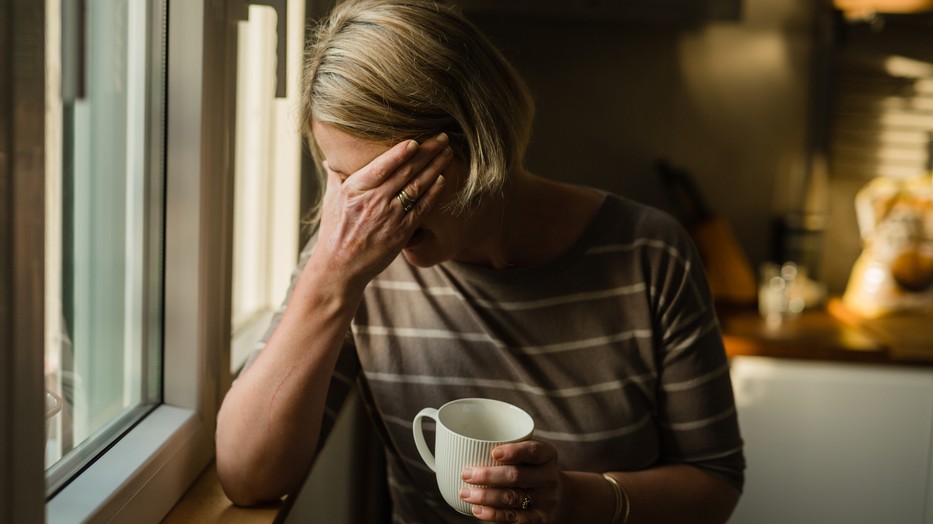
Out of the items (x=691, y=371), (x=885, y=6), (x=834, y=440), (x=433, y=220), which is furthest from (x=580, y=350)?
(x=885, y=6)

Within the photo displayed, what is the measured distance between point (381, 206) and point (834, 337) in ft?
4.38

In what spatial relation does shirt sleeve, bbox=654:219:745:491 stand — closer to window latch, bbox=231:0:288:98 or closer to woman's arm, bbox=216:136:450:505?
woman's arm, bbox=216:136:450:505

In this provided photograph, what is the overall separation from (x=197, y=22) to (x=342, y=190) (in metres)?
0.24

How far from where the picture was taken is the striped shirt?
1.01m

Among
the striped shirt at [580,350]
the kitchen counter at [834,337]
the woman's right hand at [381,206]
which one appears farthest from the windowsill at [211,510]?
the kitchen counter at [834,337]

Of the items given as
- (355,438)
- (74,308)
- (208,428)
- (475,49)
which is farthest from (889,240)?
(74,308)

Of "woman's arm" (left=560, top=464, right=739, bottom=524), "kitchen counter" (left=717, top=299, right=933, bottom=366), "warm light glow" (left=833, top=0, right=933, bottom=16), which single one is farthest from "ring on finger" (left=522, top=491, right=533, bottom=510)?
"warm light glow" (left=833, top=0, right=933, bottom=16)

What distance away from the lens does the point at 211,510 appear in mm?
877

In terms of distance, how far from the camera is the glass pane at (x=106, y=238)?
784 mm

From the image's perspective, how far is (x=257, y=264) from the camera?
1519mm

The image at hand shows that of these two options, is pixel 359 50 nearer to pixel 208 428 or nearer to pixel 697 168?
pixel 208 428

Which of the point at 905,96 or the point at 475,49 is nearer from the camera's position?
the point at 475,49

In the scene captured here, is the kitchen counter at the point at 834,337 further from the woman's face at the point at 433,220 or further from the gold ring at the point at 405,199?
the gold ring at the point at 405,199

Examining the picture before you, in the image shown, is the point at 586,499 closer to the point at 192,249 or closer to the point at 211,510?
the point at 211,510
